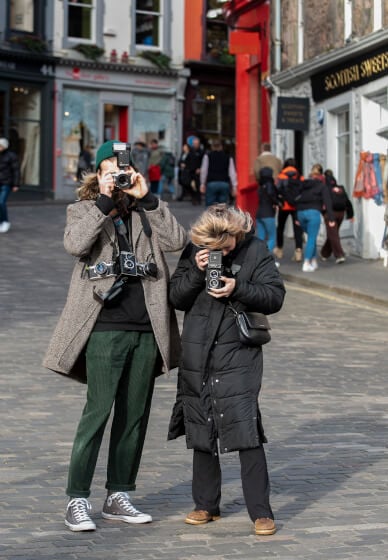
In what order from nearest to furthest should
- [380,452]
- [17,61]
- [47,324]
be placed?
1. [380,452]
2. [47,324]
3. [17,61]

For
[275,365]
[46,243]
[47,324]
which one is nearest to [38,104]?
[46,243]

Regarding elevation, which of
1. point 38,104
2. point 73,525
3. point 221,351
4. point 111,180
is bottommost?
point 73,525

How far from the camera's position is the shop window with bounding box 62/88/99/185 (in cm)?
4231

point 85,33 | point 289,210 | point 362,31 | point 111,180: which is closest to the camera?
point 111,180

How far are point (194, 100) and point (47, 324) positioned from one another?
101ft

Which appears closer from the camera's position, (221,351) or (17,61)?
(221,351)

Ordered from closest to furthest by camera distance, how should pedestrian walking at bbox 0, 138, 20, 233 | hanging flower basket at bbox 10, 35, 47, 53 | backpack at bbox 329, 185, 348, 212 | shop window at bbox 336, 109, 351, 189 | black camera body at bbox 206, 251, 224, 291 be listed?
black camera body at bbox 206, 251, 224, 291 → backpack at bbox 329, 185, 348, 212 → pedestrian walking at bbox 0, 138, 20, 233 → shop window at bbox 336, 109, 351, 189 → hanging flower basket at bbox 10, 35, 47, 53

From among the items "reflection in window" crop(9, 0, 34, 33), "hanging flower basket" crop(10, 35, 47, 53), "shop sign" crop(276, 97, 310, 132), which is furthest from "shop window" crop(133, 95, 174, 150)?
"shop sign" crop(276, 97, 310, 132)

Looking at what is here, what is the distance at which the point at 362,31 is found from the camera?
26156 mm

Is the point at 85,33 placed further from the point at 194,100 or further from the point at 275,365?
the point at 275,365

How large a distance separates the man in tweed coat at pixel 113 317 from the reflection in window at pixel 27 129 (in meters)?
34.8

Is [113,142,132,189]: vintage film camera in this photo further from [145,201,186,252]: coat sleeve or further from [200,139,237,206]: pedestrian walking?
[200,139,237,206]: pedestrian walking

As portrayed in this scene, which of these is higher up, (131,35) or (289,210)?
(131,35)

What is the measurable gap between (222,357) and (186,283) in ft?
1.26
